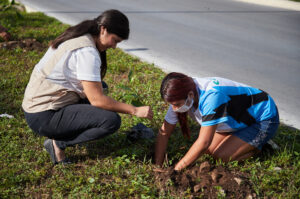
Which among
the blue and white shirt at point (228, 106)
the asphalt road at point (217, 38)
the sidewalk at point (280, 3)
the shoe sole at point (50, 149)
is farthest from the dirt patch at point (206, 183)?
the sidewalk at point (280, 3)

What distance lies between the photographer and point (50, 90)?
2.84m

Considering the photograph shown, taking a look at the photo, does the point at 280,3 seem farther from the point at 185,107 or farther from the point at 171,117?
the point at 185,107

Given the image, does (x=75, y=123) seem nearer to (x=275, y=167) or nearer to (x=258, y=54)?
(x=275, y=167)

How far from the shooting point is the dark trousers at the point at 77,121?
A: 9.49 ft

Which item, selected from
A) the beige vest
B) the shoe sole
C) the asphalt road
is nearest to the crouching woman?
the beige vest

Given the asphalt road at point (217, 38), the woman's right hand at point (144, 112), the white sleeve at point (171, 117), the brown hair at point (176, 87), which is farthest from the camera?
the asphalt road at point (217, 38)

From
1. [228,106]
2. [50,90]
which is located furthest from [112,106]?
[228,106]

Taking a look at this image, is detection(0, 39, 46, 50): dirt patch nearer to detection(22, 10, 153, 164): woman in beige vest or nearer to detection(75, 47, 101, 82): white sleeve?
detection(22, 10, 153, 164): woman in beige vest

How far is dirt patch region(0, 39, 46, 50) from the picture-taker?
258 inches

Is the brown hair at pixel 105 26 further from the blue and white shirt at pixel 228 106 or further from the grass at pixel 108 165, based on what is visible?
the grass at pixel 108 165

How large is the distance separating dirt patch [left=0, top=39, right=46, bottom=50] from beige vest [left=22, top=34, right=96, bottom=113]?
3987 mm

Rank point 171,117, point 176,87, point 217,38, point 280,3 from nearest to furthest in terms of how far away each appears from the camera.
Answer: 1. point 176,87
2. point 171,117
3. point 217,38
4. point 280,3

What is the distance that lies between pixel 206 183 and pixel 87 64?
1392 mm

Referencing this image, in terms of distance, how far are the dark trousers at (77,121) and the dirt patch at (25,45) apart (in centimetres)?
407
